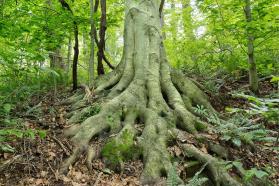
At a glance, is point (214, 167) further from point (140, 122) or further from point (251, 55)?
point (251, 55)

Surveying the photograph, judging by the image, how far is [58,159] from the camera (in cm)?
389

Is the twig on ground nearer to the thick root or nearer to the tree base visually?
the tree base

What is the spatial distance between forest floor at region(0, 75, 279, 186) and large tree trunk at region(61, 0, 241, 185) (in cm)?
14

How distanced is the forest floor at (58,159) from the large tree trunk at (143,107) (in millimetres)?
139

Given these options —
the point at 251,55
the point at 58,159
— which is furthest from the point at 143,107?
the point at 251,55

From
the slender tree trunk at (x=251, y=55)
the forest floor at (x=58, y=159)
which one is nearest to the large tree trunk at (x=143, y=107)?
the forest floor at (x=58, y=159)

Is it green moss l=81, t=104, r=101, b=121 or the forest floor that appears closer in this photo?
the forest floor

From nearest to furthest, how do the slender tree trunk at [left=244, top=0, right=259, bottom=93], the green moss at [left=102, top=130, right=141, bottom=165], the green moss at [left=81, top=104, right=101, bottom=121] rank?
the green moss at [left=102, top=130, right=141, bottom=165], the green moss at [left=81, top=104, right=101, bottom=121], the slender tree trunk at [left=244, top=0, right=259, bottom=93]

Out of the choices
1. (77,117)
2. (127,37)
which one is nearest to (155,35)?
(127,37)

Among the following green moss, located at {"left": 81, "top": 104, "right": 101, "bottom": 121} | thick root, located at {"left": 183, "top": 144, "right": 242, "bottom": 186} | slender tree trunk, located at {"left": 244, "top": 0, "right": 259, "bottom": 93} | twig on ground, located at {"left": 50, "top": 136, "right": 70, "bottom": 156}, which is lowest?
thick root, located at {"left": 183, "top": 144, "right": 242, "bottom": 186}

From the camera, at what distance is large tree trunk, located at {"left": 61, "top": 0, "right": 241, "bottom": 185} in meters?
4.14

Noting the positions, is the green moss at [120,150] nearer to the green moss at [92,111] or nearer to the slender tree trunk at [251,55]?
the green moss at [92,111]

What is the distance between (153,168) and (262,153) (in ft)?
6.45

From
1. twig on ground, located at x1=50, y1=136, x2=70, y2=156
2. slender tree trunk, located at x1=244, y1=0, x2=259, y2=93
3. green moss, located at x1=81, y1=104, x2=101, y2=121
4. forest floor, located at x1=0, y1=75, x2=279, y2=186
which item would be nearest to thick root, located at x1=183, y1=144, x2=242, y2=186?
forest floor, located at x1=0, y1=75, x2=279, y2=186
